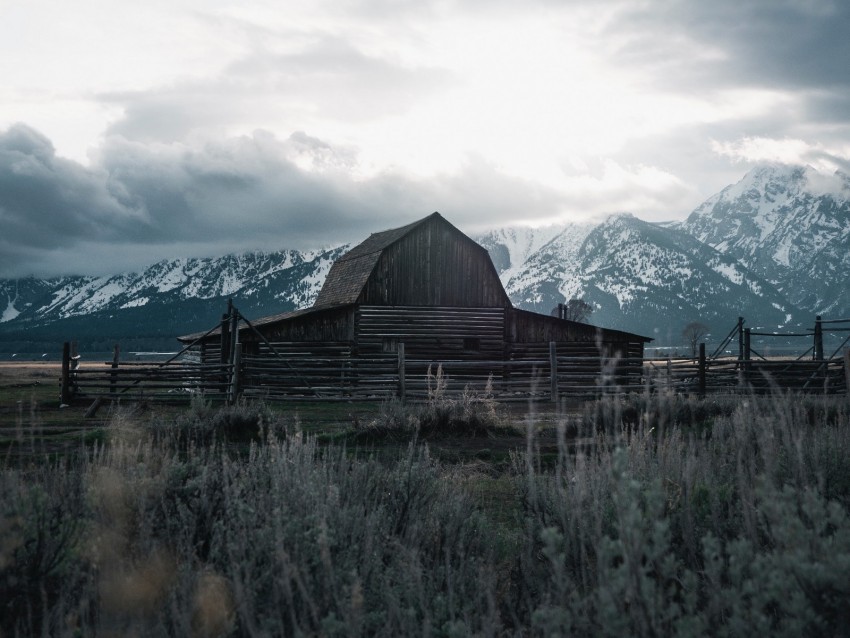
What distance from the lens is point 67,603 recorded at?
3.59 meters

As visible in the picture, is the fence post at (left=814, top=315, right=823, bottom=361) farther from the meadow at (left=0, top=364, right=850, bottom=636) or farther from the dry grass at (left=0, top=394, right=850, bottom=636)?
the dry grass at (left=0, top=394, right=850, bottom=636)

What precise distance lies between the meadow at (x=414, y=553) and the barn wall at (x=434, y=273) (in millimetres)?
20927

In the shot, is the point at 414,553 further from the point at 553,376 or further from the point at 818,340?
the point at 818,340

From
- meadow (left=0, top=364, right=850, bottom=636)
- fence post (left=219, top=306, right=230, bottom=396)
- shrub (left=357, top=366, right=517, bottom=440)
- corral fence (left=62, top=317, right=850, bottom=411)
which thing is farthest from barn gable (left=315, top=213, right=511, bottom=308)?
meadow (left=0, top=364, right=850, bottom=636)

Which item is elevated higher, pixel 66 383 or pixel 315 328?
pixel 315 328

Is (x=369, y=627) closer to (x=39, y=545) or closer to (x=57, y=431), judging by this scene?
(x=39, y=545)

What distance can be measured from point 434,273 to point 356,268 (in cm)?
319

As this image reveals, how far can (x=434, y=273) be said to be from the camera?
2741 cm

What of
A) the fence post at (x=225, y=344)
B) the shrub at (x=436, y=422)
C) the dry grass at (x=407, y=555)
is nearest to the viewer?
the dry grass at (x=407, y=555)

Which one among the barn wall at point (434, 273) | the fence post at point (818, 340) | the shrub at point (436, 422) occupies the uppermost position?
the barn wall at point (434, 273)

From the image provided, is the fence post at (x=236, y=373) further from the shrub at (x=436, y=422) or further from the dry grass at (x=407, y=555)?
the dry grass at (x=407, y=555)

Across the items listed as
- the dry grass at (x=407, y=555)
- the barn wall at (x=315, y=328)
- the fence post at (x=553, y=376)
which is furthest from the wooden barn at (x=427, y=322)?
the dry grass at (x=407, y=555)

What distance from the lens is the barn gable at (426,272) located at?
87.9ft

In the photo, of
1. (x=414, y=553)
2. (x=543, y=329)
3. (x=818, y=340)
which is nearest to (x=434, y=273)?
(x=543, y=329)
